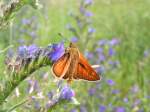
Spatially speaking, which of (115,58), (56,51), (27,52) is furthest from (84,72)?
(115,58)

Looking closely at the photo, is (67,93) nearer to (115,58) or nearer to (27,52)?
(27,52)

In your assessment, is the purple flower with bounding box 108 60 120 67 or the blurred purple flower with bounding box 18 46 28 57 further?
the purple flower with bounding box 108 60 120 67

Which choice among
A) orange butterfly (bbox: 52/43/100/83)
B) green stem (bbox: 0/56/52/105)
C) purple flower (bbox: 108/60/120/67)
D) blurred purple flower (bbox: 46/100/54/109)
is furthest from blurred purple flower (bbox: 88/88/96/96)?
orange butterfly (bbox: 52/43/100/83)

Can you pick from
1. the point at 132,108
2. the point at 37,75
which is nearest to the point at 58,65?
the point at 37,75

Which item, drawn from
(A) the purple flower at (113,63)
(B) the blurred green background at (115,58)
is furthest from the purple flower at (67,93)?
(A) the purple flower at (113,63)

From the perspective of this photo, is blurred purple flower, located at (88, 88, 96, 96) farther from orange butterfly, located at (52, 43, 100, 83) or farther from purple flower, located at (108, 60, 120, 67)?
orange butterfly, located at (52, 43, 100, 83)

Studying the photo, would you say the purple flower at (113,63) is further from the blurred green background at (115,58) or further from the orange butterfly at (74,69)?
the orange butterfly at (74,69)
